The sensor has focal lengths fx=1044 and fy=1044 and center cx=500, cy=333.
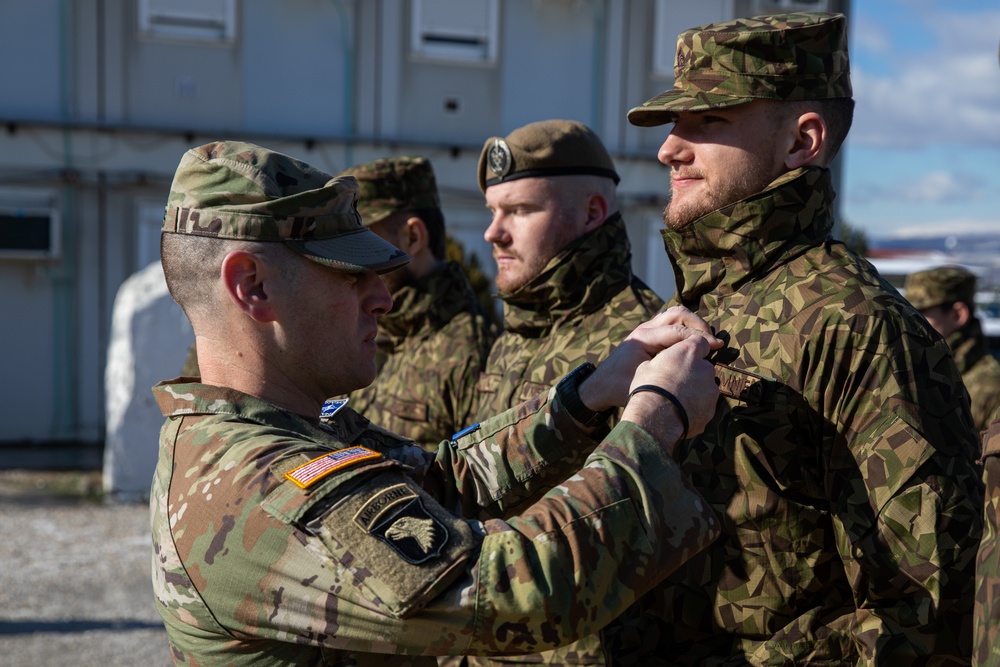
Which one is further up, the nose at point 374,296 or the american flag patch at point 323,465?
the nose at point 374,296

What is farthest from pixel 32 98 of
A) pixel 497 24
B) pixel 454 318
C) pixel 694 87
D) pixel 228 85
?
pixel 694 87

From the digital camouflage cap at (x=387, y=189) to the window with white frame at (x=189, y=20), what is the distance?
8.65 meters

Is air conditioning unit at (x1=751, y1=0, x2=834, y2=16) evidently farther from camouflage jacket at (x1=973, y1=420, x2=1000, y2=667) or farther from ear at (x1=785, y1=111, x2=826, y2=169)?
camouflage jacket at (x1=973, y1=420, x2=1000, y2=667)

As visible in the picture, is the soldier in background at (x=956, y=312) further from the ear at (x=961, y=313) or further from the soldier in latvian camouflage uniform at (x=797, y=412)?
the soldier in latvian camouflage uniform at (x=797, y=412)

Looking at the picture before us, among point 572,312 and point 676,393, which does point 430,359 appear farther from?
point 676,393

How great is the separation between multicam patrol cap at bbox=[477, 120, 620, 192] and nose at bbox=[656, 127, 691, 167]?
1.11 metres

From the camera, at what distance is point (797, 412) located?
2186 mm

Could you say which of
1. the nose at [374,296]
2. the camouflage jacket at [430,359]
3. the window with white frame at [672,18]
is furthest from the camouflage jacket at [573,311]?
the window with white frame at [672,18]

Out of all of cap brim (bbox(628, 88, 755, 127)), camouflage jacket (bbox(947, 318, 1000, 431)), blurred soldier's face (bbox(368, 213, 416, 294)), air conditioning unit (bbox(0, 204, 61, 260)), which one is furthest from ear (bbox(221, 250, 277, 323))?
air conditioning unit (bbox(0, 204, 61, 260))

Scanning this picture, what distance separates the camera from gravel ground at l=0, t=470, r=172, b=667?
229 inches

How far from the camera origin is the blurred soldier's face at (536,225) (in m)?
3.61

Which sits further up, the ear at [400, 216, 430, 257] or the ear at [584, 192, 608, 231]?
the ear at [584, 192, 608, 231]

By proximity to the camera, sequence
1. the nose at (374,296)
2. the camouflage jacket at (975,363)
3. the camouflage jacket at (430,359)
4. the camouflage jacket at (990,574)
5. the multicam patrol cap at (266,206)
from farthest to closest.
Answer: the camouflage jacket at (975,363)
the camouflage jacket at (430,359)
the nose at (374,296)
the multicam patrol cap at (266,206)
the camouflage jacket at (990,574)

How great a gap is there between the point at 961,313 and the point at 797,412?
16.9ft
